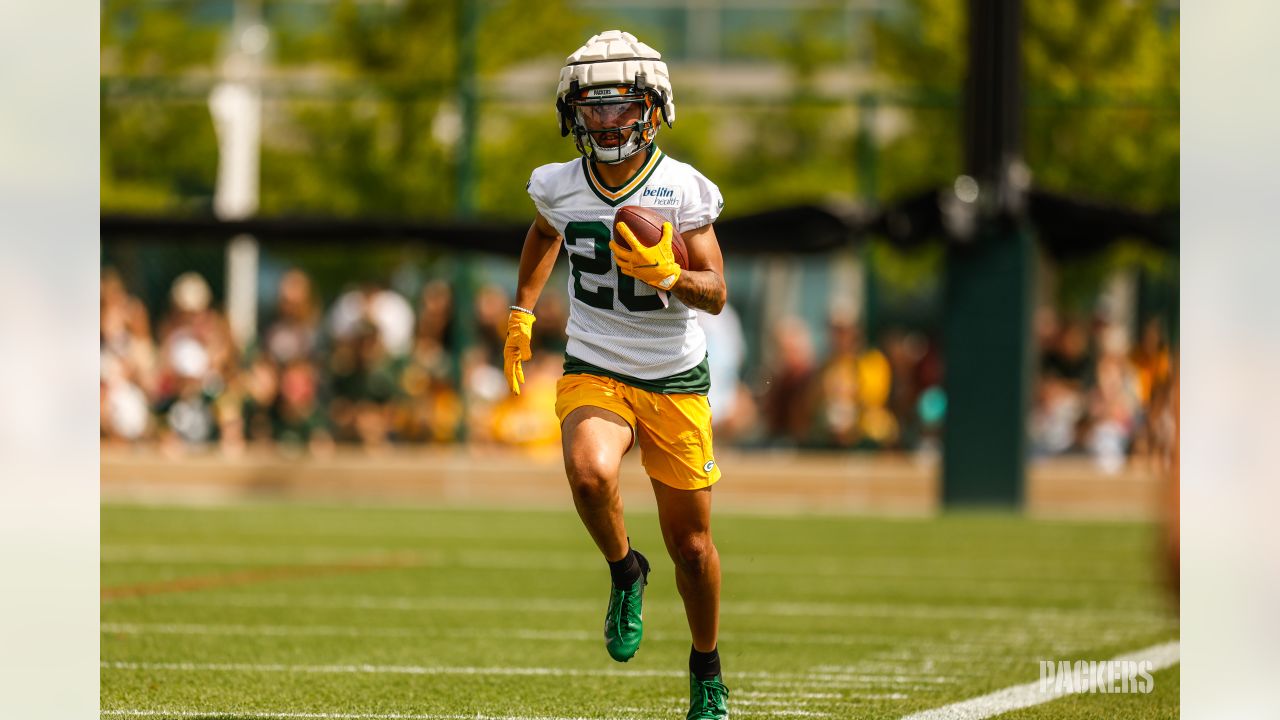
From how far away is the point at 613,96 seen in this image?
6.09 m

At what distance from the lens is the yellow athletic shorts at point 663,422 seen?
20.9 feet

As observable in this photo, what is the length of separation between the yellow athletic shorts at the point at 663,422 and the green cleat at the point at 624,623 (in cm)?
35

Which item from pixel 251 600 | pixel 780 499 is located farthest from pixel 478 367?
pixel 251 600

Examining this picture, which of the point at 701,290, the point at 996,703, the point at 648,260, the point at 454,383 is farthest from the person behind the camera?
the point at 454,383

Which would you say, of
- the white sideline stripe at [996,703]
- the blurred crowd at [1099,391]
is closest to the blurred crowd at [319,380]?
the blurred crowd at [1099,391]

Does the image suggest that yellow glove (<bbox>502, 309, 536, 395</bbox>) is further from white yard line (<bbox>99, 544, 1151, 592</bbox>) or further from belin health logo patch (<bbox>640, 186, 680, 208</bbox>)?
white yard line (<bbox>99, 544, 1151, 592</bbox>)

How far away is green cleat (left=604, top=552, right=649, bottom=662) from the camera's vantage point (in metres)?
6.34

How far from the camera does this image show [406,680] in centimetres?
761

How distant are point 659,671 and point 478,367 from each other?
10724mm

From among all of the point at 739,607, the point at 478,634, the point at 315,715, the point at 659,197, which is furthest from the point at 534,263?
the point at 739,607

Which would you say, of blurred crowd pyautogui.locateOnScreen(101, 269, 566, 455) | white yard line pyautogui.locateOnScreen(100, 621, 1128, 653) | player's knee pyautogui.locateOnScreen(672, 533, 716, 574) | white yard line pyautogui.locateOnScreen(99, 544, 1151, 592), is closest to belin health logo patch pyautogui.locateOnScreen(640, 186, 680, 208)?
player's knee pyautogui.locateOnScreen(672, 533, 716, 574)

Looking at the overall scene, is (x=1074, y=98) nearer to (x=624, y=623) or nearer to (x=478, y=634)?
(x=478, y=634)

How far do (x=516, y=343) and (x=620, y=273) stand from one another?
0.45m
